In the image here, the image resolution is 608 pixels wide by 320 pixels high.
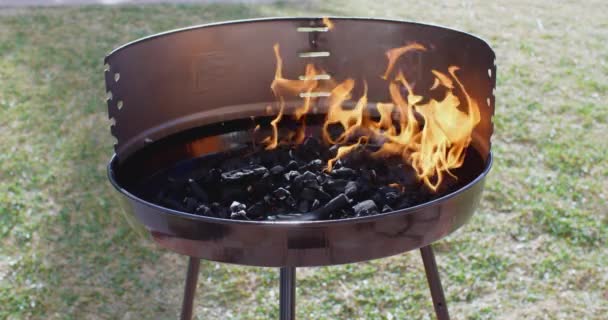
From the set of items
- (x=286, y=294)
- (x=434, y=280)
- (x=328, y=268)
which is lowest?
(x=328, y=268)

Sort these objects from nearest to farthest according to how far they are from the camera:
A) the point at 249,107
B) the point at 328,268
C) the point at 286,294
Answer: the point at 286,294, the point at 249,107, the point at 328,268

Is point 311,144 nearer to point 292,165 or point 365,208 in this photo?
point 292,165

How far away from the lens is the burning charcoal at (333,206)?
5.56 feet

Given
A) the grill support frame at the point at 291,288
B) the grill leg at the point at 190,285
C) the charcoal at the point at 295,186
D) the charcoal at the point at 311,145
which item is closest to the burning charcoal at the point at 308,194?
the charcoal at the point at 295,186

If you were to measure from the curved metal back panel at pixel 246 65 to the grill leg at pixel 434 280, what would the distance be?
32 centimetres

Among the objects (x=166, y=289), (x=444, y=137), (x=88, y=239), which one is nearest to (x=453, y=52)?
(x=444, y=137)

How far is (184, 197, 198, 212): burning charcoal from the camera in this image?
1.76 meters

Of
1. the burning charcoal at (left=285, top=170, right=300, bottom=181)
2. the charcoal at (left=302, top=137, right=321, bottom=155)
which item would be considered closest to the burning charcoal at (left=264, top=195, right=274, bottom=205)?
the burning charcoal at (left=285, top=170, right=300, bottom=181)

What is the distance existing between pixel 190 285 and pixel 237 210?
0.52 meters

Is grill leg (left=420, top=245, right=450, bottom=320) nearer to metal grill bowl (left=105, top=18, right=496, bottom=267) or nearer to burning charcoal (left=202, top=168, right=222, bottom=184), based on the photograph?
metal grill bowl (left=105, top=18, right=496, bottom=267)

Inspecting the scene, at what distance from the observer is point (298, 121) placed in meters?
2.29

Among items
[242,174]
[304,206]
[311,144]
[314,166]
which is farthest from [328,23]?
[304,206]

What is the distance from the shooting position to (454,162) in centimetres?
196

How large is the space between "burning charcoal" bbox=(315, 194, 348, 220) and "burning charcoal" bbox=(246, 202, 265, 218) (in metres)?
0.16
